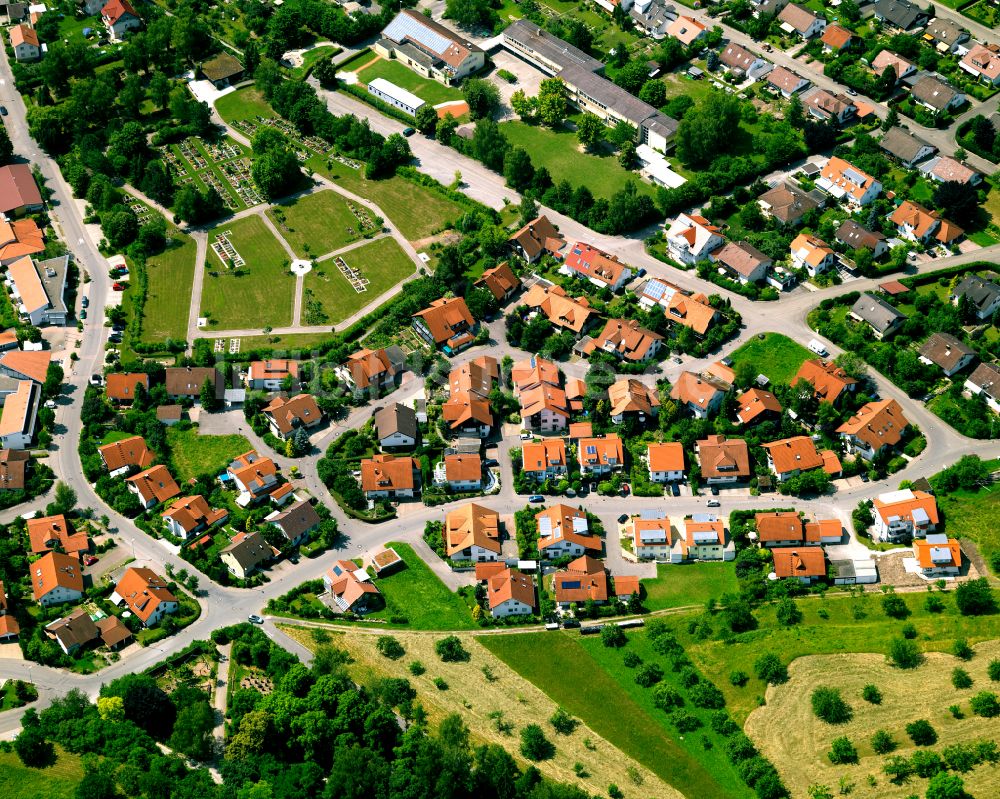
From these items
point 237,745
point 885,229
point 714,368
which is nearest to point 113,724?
point 237,745

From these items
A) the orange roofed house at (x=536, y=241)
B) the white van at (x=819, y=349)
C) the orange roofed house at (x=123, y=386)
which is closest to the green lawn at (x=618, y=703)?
the white van at (x=819, y=349)

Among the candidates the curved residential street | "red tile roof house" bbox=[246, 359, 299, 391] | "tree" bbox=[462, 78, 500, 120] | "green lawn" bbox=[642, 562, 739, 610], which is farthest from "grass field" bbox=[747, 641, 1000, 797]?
"tree" bbox=[462, 78, 500, 120]

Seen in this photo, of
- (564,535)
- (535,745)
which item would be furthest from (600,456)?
(535,745)

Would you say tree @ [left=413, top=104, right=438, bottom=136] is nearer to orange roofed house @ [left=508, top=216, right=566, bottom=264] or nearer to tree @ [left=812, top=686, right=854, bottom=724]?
orange roofed house @ [left=508, top=216, right=566, bottom=264]

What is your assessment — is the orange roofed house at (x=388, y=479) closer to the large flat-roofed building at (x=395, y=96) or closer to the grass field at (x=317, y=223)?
the grass field at (x=317, y=223)

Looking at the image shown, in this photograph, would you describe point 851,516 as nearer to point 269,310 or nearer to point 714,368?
point 714,368

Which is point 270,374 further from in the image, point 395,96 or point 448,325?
Result: point 395,96
